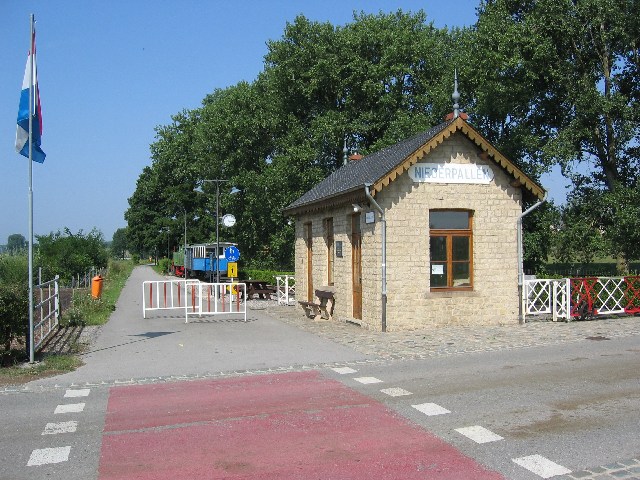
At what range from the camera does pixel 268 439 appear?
6273 millimetres

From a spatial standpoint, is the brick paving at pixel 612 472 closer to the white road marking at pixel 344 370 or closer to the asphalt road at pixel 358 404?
the asphalt road at pixel 358 404

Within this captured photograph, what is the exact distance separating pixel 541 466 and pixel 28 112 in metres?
10.3

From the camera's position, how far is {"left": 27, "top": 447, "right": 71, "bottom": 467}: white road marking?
5683mm

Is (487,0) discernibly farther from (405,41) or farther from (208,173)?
(208,173)

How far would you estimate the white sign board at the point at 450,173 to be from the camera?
602 inches

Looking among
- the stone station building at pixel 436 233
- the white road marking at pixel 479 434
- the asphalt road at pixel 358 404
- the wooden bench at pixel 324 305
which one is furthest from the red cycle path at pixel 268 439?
the wooden bench at pixel 324 305

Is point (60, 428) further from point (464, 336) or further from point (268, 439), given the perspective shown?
point (464, 336)

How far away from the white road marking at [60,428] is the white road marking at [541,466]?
4720 millimetres

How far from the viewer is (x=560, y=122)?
29.5m

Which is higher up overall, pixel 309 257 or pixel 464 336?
pixel 309 257

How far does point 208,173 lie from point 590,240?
2776cm

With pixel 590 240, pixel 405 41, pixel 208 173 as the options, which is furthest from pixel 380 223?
pixel 208 173

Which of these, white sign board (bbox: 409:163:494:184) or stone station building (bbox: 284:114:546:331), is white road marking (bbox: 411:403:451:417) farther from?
white sign board (bbox: 409:163:494:184)

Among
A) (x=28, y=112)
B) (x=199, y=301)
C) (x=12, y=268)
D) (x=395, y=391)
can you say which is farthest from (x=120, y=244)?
(x=395, y=391)
